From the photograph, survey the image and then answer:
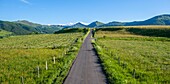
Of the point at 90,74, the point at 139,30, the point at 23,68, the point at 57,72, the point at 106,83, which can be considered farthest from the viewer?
the point at 139,30

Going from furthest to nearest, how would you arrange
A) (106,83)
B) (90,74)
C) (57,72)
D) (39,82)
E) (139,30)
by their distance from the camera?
(139,30) → (57,72) → (90,74) → (39,82) → (106,83)

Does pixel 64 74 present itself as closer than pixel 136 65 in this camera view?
Yes

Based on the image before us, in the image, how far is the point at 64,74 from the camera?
21.4 m

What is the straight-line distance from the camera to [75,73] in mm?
21703

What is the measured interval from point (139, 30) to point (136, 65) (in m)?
96.5

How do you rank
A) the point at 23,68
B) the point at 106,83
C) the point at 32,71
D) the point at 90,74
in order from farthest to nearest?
the point at 23,68
the point at 32,71
the point at 90,74
the point at 106,83

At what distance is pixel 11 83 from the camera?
64.5ft

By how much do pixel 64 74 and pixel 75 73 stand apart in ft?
3.34

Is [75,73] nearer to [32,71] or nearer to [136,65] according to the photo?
[32,71]

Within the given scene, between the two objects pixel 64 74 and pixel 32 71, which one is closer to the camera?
pixel 64 74

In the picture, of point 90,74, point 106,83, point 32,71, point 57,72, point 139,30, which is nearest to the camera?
point 106,83

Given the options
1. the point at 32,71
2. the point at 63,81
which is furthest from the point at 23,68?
the point at 63,81

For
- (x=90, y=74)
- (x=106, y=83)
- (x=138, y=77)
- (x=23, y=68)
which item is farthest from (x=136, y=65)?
(x=23, y=68)

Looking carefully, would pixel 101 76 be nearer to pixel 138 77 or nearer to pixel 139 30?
pixel 138 77
